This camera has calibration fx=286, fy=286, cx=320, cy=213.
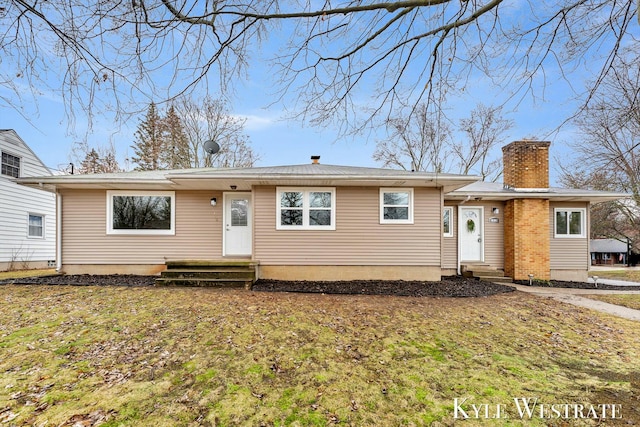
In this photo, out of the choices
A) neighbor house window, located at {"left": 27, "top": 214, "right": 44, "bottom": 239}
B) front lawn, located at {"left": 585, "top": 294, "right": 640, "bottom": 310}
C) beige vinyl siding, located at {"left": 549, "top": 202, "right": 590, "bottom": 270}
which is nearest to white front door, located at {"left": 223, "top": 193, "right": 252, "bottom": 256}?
front lawn, located at {"left": 585, "top": 294, "right": 640, "bottom": 310}

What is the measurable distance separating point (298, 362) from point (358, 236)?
5.26 m

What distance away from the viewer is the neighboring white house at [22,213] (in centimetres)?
1216

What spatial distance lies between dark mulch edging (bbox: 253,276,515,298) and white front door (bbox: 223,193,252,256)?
164 cm

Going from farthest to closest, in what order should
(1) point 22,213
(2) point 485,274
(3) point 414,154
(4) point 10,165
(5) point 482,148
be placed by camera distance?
(5) point 482,148
(3) point 414,154
(1) point 22,213
(4) point 10,165
(2) point 485,274

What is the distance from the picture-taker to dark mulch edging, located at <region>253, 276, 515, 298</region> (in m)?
7.06

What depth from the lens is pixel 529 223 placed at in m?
9.88

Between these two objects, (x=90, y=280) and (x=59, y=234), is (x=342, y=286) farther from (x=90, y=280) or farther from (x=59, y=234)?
(x=59, y=234)

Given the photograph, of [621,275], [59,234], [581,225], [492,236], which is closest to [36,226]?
[59,234]

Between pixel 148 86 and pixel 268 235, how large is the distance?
5.27 m

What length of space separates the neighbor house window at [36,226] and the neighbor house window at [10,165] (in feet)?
6.82

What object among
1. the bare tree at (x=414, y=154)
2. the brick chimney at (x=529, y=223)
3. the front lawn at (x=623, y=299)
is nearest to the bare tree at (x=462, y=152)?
the bare tree at (x=414, y=154)

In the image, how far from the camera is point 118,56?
349 cm

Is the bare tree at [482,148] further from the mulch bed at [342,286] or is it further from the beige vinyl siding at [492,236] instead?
the mulch bed at [342,286]

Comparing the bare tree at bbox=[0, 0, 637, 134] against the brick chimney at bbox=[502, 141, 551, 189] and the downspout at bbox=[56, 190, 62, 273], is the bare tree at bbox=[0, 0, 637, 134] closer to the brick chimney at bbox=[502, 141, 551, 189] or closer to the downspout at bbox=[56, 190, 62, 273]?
the brick chimney at bbox=[502, 141, 551, 189]
